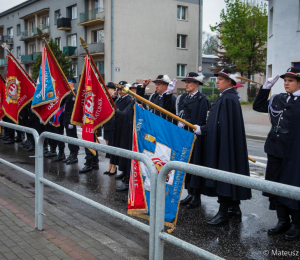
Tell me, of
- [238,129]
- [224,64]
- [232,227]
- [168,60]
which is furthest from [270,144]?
[224,64]

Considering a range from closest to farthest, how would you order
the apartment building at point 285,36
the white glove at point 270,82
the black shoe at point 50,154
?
the white glove at point 270,82
the black shoe at point 50,154
the apartment building at point 285,36

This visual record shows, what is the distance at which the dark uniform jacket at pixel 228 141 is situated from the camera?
4523mm

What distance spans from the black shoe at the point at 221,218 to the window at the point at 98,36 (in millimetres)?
30502

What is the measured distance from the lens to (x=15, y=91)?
8.85 m

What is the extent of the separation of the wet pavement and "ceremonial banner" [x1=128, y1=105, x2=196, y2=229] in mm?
462

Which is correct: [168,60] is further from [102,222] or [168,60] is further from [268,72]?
[102,222]

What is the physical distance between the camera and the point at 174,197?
12.4 feet

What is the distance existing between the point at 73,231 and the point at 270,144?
8.19ft

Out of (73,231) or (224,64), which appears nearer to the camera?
(73,231)

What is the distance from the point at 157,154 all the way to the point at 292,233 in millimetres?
1739

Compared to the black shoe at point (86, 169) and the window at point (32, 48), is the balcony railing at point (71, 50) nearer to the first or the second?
the window at point (32, 48)

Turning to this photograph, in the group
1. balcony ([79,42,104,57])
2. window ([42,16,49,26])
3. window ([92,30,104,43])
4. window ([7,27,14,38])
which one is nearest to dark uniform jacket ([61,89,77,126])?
balcony ([79,42,104,57])

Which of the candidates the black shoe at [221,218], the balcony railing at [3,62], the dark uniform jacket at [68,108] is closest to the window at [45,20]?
the balcony railing at [3,62]

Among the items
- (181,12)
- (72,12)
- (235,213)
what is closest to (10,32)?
(72,12)
